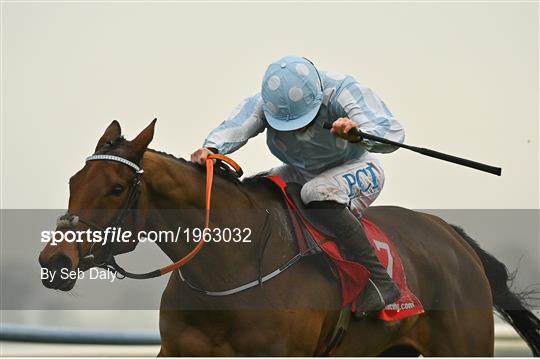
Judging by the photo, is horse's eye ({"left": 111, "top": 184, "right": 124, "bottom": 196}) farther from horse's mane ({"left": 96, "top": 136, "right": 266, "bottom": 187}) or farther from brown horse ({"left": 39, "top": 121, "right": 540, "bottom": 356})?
horse's mane ({"left": 96, "top": 136, "right": 266, "bottom": 187})

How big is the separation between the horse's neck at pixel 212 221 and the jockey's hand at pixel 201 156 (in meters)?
0.05

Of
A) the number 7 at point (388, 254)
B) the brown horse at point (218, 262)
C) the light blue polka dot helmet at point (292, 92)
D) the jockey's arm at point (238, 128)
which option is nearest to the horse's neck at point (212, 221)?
the brown horse at point (218, 262)

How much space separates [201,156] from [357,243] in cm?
73

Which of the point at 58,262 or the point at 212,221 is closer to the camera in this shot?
the point at 58,262

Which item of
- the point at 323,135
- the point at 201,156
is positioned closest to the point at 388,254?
the point at 323,135

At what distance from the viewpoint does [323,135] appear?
4.14m

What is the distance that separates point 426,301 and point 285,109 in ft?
3.93

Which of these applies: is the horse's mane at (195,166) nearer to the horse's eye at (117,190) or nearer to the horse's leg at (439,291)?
the horse's eye at (117,190)

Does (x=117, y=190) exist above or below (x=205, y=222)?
above

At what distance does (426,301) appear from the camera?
457 cm

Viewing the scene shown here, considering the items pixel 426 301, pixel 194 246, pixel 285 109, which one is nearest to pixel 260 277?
pixel 194 246

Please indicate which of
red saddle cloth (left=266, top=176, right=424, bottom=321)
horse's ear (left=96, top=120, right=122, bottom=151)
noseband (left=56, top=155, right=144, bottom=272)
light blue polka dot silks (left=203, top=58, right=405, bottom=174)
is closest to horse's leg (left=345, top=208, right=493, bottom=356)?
red saddle cloth (left=266, top=176, right=424, bottom=321)

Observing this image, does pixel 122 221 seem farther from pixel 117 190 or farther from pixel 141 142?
pixel 141 142

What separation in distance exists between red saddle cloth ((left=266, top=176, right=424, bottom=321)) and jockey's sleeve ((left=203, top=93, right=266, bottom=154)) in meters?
0.23
